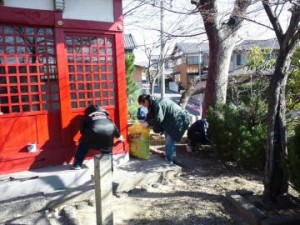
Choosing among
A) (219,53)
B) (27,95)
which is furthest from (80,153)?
(219,53)

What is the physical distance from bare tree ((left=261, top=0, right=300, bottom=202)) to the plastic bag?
2.70 meters

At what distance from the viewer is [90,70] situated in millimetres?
6148

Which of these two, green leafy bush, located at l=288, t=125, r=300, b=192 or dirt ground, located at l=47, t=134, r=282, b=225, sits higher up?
green leafy bush, located at l=288, t=125, r=300, b=192

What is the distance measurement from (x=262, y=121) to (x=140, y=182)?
2695mm

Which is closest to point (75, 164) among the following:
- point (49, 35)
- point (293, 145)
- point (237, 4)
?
point (49, 35)

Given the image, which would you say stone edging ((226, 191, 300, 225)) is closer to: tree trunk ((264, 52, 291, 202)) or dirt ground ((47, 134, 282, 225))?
dirt ground ((47, 134, 282, 225))

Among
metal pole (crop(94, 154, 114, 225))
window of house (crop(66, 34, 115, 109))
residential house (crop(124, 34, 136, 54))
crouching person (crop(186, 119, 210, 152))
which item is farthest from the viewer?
residential house (crop(124, 34, 136, 54))

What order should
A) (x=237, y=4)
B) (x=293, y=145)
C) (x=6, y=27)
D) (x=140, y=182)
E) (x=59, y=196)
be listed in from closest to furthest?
(x=293, y=145)
(x=59, y=196)
(x=6, y=27)
(x=140, y=182)
(x=237, y=4)

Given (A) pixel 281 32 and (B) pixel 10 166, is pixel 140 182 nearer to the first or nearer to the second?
(B) pixel 10 166

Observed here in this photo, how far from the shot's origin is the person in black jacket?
5.40 metres

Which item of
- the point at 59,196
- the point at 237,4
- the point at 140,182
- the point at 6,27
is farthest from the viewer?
the point at 237,4

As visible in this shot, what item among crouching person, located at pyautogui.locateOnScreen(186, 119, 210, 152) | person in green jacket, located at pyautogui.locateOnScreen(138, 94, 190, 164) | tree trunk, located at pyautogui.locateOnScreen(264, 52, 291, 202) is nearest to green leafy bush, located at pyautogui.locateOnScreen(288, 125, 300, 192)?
tree trunk, located at pyautogui.locateOnScreen(264, 52, 291, 202)

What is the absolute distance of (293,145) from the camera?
410 cm

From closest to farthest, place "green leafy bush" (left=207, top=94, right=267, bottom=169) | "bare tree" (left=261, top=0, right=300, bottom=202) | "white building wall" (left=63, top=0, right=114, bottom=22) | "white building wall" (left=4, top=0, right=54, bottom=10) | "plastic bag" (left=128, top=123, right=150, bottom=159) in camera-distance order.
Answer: "bare tree" (left=261, top=0, right=300, bottom=202) → "white building wall" (left=4, top=0, right=54, bottom=10) → "white building wall" (left=63, top=0, right=114, bottom=22) → "green leafy bush" (left=207, top=94, right=267, bottom=169) → "plastic bag" (left=128, top=123, right=150, bottom=159)
